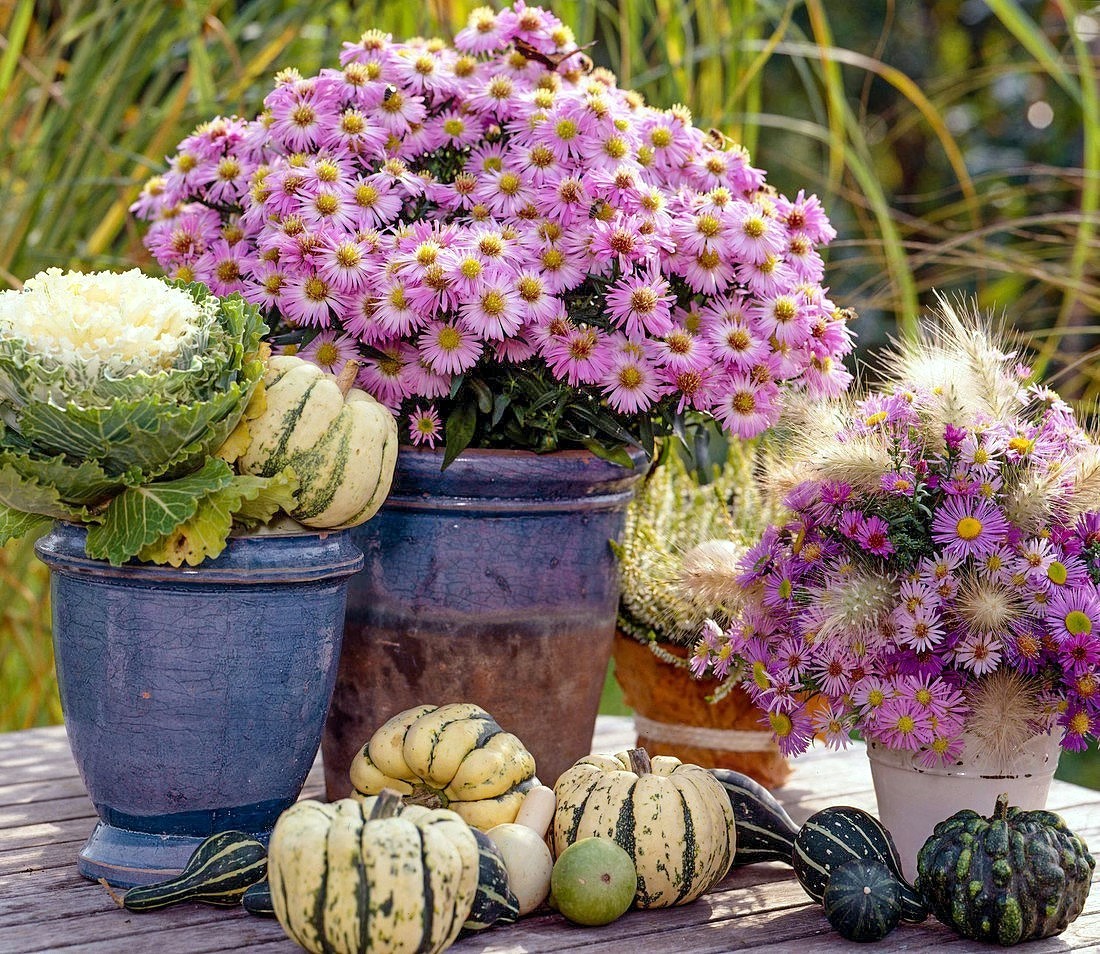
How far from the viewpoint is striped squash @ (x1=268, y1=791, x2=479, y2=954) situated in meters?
1.45

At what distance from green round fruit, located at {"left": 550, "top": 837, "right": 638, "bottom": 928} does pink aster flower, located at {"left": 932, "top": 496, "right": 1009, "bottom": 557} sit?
0.54m

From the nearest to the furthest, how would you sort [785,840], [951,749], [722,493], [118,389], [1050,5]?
[118,389]
[951,749]
[785,840]
[722,493]
[1050,5]

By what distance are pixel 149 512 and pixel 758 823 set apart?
87 centimetres

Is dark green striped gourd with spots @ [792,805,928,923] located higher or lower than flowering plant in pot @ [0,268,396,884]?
lower

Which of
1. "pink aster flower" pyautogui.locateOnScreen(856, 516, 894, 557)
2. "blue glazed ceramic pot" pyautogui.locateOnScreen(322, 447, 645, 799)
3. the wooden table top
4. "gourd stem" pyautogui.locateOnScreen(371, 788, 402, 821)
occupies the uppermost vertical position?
"pink aster flower" pyautogui.locateOnScreen(856, 516, 894, 557)

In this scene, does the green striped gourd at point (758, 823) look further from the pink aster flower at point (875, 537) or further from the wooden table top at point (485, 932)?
the pink aster flower at point (875, 537)

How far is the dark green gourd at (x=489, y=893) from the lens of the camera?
1.62m

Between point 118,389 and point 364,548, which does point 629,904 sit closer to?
point 364,548

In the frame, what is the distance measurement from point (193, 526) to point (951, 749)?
0.96 m

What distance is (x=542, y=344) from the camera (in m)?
1.89

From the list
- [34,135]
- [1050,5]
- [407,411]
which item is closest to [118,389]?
[407,411]

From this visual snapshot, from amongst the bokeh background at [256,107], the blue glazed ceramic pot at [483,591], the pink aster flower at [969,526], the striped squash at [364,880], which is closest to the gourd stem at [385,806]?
the striped squash at [364,880]

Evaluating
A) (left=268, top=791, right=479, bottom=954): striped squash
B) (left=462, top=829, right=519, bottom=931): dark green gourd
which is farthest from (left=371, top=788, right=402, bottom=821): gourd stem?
(left=462, top=829, right=519, bottom=931): dark green gourd

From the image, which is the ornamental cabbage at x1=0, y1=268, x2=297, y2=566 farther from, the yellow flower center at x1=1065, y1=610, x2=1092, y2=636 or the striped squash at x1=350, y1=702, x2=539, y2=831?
the yellow flower center at x1=1065, y1=610, x2=1092, y2=636
